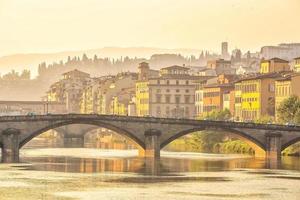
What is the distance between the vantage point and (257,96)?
497ft

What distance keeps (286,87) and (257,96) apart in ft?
30.2

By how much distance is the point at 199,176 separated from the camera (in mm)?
91688

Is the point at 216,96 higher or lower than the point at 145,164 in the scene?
higher

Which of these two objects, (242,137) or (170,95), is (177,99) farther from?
(242,137)

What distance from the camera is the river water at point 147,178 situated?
7719cm

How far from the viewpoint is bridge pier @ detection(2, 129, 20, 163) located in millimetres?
110812

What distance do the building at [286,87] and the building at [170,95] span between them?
3587 cm

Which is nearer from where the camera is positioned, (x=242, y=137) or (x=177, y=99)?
(x=242, y=137)

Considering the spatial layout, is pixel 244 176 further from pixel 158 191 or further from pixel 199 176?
pixel 158 191

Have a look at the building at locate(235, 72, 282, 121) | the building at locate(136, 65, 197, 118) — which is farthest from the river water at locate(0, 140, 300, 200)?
the building at locate(136, 65, 197, 118)

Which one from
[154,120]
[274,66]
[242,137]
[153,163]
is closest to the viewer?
[153,163]

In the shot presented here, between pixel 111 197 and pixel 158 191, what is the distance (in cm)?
521

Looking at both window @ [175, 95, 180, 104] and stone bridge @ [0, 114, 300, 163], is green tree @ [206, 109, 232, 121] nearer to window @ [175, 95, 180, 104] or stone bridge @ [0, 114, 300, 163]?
stone bridge @ [0, 114, 300, 163]

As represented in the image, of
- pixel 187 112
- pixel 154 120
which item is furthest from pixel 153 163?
pixel 187 112
